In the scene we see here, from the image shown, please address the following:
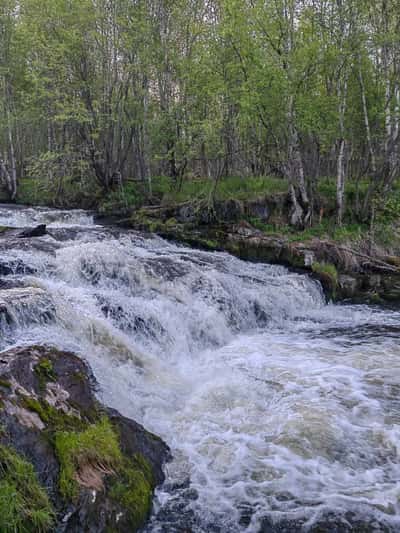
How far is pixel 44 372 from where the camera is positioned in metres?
5.19

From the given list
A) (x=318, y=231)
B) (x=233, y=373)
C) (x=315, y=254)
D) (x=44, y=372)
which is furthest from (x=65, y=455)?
(x=318, y=231)

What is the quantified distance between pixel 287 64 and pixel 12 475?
1455 centimetres

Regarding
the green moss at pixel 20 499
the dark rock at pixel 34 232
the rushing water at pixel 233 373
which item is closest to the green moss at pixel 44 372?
the rushing water at pixel 233 373

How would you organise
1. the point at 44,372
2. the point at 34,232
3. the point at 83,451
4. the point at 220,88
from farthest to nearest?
the point at 220,88 < the point at 34,232 < the point at 44,372 < the point at 83,451

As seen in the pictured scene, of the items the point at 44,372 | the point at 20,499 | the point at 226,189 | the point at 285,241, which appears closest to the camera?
the point at 20,499

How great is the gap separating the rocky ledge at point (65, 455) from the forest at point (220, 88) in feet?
38.2

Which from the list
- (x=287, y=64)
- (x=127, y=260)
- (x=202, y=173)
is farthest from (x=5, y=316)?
(x=202, y=173)

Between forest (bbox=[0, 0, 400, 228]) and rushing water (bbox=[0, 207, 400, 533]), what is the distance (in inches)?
231

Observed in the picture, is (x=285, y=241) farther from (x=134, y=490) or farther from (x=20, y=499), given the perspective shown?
(x=20, y=499)

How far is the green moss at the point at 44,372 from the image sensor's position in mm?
5020

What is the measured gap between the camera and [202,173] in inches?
917

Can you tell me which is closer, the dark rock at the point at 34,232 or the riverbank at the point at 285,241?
the dark rock at the point at 34,232

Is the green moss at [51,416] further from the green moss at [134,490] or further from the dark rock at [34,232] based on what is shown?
the dark rock at [34,232]

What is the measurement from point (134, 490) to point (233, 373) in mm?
3657
